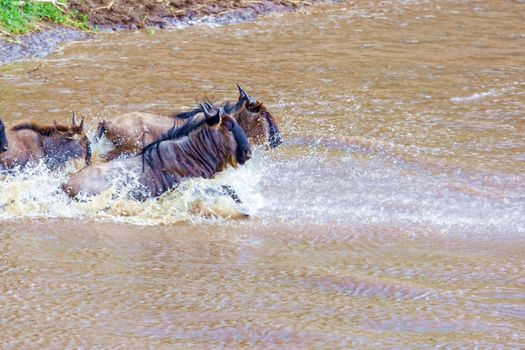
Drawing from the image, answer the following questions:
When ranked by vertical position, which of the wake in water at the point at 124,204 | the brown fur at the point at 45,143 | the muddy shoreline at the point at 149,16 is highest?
the brown fur at the point at 45,143

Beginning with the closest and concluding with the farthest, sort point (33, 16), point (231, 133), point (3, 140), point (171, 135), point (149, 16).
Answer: point (3, 140) → point (231, 133) → point (171, 135) → point (33, 16) → point (149, 16)

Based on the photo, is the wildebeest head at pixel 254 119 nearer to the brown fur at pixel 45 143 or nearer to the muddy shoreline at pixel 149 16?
the brown fur at pixel 45 143

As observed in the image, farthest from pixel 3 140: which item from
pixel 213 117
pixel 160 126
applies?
pixel 213 117

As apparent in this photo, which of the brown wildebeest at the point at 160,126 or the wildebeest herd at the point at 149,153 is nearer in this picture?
Answer: the wildebeest herd at the point at 149,153

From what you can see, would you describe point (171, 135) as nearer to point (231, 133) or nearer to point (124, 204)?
point (231, 133)

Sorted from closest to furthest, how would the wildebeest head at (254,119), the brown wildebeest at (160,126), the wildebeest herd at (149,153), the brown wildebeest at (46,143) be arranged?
1. the wildebeest herd at (149,153)
2. the brown wildebeest at (46,143)
3. the brown wildebeest at (160,126)
4. the wildebeest head at (254,119)

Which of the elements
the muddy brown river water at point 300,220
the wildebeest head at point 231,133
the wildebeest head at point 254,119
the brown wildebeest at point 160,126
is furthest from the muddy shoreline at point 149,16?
the wildebeest head at point 231,133

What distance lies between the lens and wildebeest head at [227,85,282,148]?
9000 millimetres

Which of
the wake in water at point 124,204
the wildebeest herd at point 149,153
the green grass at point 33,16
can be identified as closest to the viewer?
the wake in water at point 124,204

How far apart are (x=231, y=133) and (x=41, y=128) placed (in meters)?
1.63

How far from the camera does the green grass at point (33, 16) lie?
15.0 metres

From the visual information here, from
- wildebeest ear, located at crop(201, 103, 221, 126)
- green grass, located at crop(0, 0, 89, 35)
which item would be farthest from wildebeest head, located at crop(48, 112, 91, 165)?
green grass, located at crop(0, 0, 89, 35)

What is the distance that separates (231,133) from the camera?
8.12 meters

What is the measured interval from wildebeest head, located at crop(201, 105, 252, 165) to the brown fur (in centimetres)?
118
